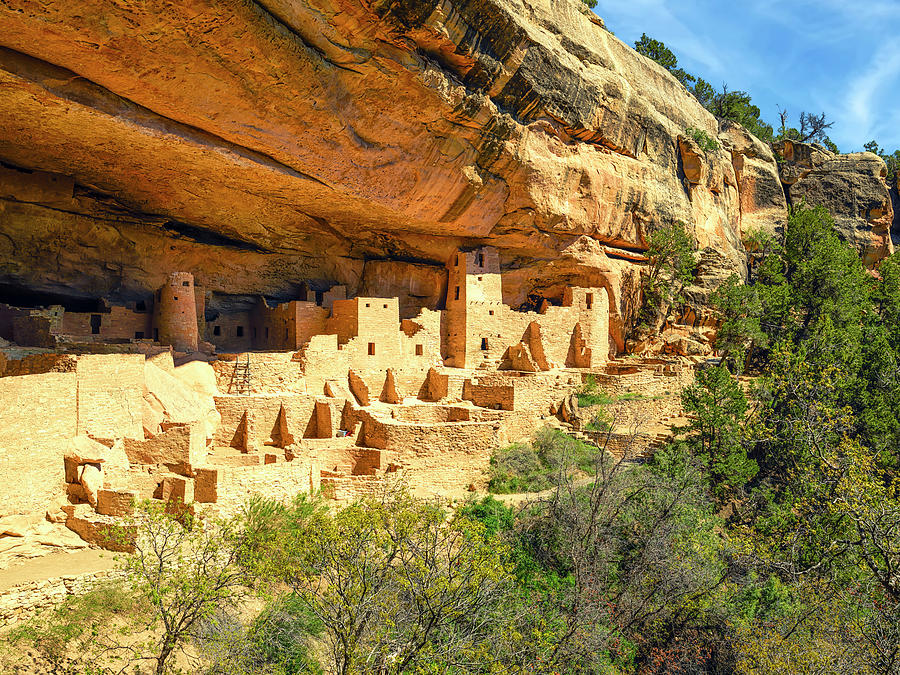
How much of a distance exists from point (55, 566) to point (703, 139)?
2499cm

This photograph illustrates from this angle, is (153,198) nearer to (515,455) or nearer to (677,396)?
(515,455)

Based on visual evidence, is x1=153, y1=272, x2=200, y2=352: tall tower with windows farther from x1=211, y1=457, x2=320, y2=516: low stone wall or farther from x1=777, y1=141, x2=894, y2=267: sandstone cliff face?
x1=777, y1=141, x2=894, y2=267: sandstone cliff face

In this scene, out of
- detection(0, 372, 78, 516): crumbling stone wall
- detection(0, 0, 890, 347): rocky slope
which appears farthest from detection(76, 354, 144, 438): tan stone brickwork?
detection(0, 0, 890, 347): rocky slope

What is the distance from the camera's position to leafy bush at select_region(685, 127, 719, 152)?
2434 centimetres

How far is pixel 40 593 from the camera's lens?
25.2ft

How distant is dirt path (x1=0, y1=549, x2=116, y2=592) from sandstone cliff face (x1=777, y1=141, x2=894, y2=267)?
32.8 meters

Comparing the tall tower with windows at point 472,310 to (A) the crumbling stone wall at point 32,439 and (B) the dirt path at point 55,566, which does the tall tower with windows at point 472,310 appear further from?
(B) the dirt path at point 55,566

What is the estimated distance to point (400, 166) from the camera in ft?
50.3

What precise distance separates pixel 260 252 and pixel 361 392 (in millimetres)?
6076

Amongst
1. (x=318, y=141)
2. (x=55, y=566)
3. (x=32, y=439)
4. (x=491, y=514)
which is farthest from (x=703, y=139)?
(x=55, y=566)

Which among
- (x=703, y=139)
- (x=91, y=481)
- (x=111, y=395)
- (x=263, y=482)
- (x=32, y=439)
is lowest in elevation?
(x=263, y=482)

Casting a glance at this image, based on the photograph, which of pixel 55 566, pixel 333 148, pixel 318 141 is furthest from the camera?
pixel 333 148

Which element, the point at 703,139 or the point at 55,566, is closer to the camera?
the point at 55,566

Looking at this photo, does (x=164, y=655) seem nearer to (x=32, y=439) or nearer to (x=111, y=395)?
(x=32, y=439)
